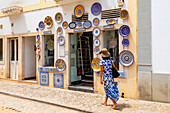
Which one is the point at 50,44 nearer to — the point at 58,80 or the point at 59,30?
the point at 59,30

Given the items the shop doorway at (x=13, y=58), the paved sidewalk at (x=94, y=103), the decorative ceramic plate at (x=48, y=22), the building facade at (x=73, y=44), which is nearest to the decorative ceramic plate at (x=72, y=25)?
the building facade at (x=73, y=44)

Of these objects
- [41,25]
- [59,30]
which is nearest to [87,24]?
[59,30]

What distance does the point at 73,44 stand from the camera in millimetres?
8047

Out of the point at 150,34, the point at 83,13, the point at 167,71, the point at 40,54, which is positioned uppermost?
the point at 83,13

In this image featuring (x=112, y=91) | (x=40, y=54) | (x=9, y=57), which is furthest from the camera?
(x=9, y=57)

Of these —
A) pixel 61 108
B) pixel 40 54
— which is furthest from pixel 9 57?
pixel 61 108

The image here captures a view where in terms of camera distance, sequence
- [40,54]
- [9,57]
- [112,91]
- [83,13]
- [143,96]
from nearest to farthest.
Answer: [112,91] < [143,96] < [83,13] < [40,54] < [9,57]

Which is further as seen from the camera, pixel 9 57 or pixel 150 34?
pixel 9 57

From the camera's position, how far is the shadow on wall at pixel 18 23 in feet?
30.9

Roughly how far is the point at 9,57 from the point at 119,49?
22.4 feet

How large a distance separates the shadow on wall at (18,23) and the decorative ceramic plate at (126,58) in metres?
5.41

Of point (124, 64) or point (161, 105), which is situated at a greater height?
point (124, 64)

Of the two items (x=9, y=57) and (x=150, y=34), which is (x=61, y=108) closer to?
(x=150, y=34)

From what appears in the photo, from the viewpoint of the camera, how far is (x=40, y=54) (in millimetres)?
8602
